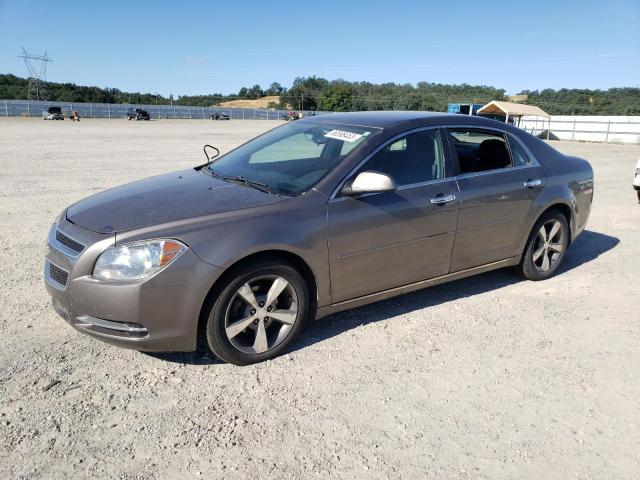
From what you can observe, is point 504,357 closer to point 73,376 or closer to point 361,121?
point 361,121

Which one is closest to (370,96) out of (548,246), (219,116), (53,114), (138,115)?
(219,116)

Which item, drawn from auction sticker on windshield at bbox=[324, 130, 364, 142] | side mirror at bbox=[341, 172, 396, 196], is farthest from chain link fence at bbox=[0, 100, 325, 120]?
side mirror at bbox=[341, 172, 396, 196]

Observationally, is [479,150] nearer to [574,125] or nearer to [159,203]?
[159,203]

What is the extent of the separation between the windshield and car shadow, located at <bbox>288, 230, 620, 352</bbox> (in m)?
1.12

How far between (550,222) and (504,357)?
2.05 m

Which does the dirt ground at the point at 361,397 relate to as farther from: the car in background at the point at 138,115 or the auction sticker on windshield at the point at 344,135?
the car in background at the point at 138,115

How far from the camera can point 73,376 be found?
3.22 metres

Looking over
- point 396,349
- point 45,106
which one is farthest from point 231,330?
point 45,106

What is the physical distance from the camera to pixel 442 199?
4133mm

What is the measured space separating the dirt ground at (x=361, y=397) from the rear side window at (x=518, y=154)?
122 centimetres

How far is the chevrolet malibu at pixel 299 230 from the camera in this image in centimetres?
308

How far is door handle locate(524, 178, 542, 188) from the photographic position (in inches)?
188

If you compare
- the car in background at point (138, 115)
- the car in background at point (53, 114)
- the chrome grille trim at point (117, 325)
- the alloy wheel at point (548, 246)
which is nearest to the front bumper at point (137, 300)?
the chrome grille trim at point (117, 325)

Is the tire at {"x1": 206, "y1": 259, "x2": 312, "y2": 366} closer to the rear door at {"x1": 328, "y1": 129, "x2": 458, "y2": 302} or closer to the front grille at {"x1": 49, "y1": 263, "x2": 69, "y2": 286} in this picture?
the rear door at {"x1": 328, "y1": 129, "x2": 458, "y2": 302}
